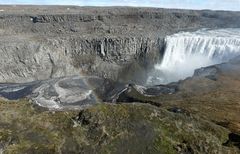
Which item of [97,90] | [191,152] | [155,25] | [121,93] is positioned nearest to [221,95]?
[121,93]

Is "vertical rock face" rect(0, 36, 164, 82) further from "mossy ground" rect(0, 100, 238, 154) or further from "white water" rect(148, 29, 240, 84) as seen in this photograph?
"mossy ground" rect(0, 100, 238, 154)

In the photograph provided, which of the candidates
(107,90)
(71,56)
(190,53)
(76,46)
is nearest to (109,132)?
(107,90)

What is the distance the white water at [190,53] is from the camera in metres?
63.3

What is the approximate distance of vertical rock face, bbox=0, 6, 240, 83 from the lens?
6306 centimetres

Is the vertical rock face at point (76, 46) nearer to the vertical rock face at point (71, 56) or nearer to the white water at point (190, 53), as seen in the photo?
the vertical rock face at point (71, 56)

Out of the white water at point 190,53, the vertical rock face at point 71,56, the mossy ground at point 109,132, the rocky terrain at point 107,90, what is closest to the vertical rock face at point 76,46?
the vertical rock face at point 71,56

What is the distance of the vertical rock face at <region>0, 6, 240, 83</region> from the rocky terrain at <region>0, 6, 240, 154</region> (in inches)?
7.3

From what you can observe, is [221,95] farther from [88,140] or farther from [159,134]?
[88,140]

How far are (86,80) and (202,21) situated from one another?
5345cm

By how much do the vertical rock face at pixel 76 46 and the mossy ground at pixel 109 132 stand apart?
38992mm

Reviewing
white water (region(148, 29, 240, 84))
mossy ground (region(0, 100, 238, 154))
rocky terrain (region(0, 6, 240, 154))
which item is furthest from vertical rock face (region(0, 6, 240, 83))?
mossy ground (region(0, 100, 238, 154))

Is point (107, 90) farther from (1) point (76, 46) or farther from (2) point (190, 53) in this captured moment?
(2) point (190, 53)

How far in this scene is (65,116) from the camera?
23188mm

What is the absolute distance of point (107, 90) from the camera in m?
44.8
